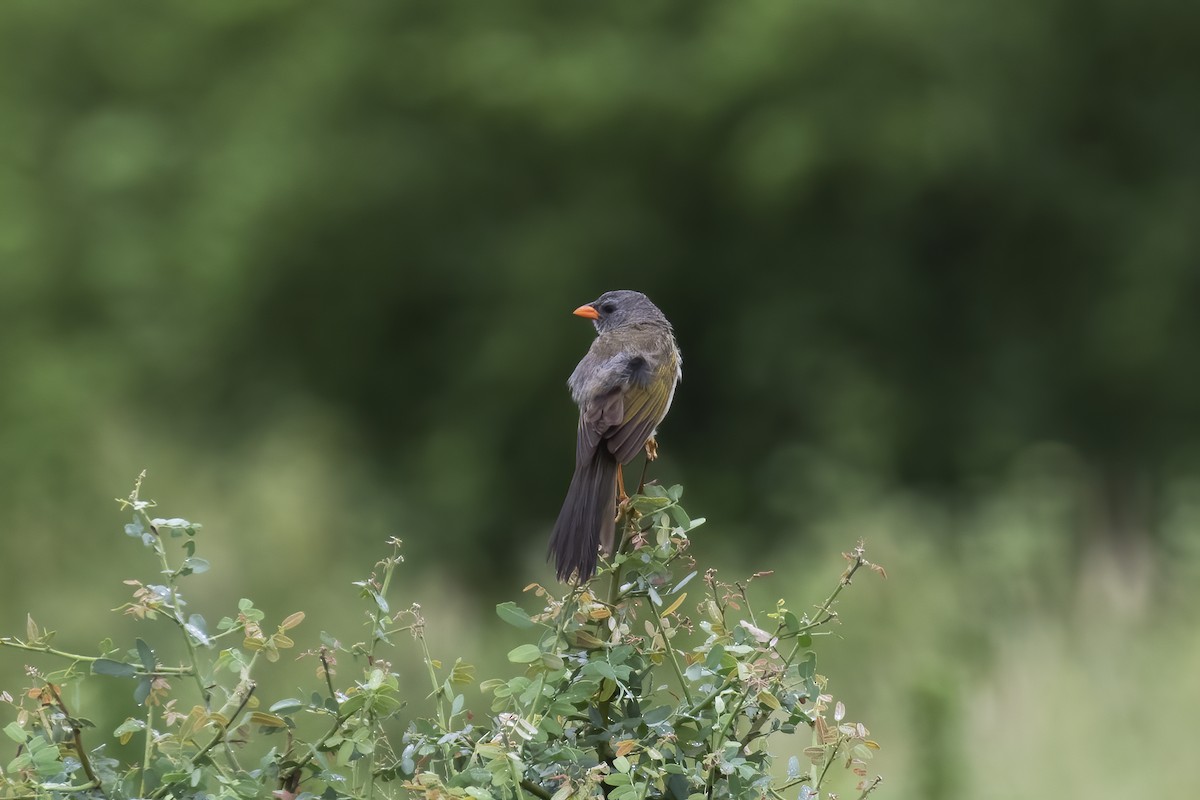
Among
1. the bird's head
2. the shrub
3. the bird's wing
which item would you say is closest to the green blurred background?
the bird's head

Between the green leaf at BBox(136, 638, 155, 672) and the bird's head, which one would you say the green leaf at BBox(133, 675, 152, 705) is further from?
the bird's head

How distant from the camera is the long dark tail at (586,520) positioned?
2514mm

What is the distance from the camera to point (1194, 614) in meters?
5.25

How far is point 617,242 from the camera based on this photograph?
11734mm

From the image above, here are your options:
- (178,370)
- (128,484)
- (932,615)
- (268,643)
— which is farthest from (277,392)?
(268,643)

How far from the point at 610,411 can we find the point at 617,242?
838 cm

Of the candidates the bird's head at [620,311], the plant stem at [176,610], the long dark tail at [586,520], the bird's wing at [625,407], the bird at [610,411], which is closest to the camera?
the plant stem at [176,610]

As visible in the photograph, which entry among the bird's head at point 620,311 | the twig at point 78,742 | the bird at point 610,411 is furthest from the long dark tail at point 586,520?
the bird's head at point 620,311

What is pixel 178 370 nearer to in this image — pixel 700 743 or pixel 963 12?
pixel 963 12

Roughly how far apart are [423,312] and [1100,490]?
6.23 metres

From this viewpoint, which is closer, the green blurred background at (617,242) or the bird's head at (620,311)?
the bird's head at (620,311)

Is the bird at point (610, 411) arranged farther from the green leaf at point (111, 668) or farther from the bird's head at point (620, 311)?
the green leaf at point (111, 668)

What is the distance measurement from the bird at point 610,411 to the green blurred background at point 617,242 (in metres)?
5.36

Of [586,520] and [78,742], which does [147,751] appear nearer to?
[78,742]
